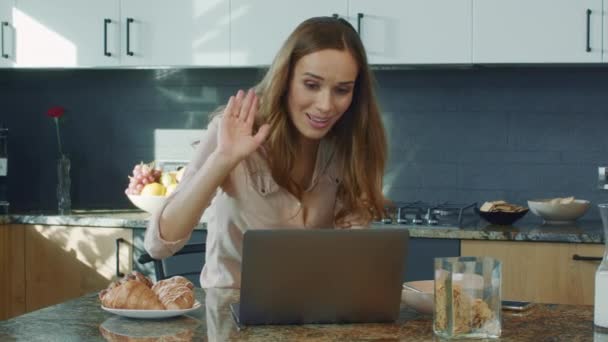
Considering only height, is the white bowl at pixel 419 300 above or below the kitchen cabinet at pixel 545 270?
above

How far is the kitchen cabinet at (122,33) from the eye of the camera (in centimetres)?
381

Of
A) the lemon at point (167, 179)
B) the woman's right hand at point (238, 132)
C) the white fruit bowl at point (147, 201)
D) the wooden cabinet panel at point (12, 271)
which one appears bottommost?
the wooden cabinet panel at point (12, 271)

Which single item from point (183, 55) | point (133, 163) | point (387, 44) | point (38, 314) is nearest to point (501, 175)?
point (387, 44)

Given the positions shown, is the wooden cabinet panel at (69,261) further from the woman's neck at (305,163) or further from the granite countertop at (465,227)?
the woman's neck at (305,163)

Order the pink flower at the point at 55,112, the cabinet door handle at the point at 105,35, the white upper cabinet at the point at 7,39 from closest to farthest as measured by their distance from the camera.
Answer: the cabinet door handle at the point at 105,35, the white upper cabinet at the point at 7,39, the pink flower at the point at 55,112

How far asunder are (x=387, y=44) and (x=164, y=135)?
1239 millimetres

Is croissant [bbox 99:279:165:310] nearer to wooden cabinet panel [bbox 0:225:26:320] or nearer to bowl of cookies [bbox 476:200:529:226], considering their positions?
bowl of cookies [bbox 476:200:529:226]

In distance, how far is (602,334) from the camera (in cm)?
171

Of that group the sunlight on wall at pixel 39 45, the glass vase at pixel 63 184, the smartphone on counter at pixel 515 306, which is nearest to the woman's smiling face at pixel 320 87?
the smartphone on counter at pixel 515 306

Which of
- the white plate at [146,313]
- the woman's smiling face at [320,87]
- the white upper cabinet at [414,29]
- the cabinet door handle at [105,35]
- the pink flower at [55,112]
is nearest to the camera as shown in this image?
the white plate at [146,313]

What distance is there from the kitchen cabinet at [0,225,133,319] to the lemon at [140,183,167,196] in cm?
20

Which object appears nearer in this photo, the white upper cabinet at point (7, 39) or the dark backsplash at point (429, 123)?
the dark backsplash at point (429, 123)

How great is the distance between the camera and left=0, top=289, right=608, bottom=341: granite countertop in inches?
64.5

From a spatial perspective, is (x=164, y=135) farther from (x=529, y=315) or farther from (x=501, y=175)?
(x=529, y=315)
